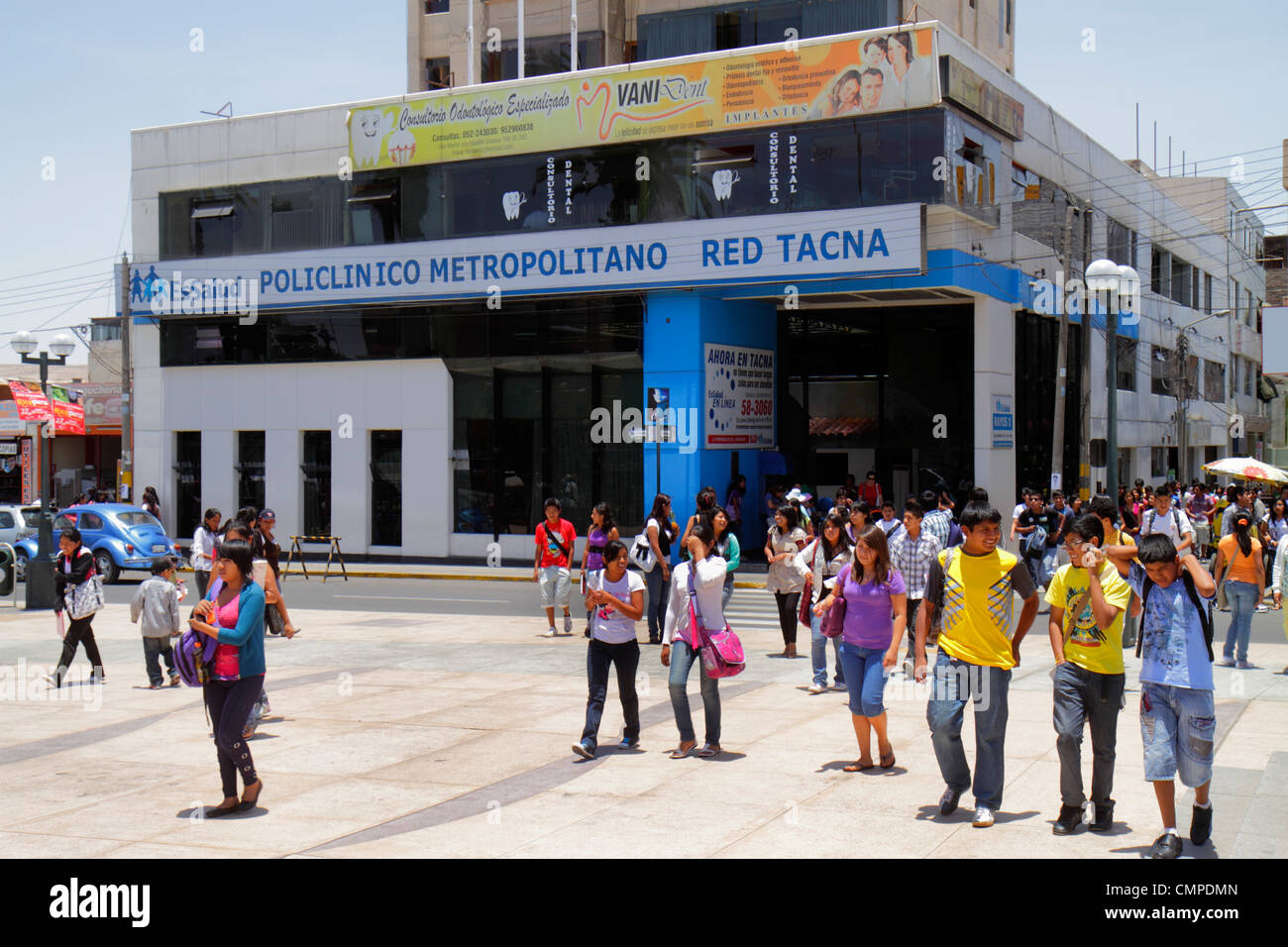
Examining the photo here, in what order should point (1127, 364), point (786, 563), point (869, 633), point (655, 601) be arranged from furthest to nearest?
point (1127, 364), point (655, 601), point (786, 563), point (869, 633)

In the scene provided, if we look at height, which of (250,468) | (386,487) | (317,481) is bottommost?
(386,487)

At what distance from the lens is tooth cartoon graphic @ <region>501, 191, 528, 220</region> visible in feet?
98.6

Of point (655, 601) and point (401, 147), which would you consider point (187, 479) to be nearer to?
point (401, 147)

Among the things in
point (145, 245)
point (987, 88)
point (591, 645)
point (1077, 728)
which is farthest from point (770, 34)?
point (1077, 728)

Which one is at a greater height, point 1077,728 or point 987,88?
point 987,88

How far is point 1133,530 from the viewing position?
18016 millimetres

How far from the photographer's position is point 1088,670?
7.45m

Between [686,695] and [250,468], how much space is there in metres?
27.0

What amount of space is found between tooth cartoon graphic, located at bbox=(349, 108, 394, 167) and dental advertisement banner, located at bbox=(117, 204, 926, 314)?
2363mm

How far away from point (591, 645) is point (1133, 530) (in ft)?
35.6

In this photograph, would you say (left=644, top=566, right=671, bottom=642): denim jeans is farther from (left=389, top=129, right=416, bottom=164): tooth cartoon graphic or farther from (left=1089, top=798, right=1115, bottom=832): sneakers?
(left=389, top=129, right=416, bottom=164): tooth cartoon graphic

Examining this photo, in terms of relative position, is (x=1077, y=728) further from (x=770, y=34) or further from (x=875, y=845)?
(x=770, y=34)

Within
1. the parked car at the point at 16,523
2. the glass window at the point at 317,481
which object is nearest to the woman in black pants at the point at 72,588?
the parked car at the point at 16,523

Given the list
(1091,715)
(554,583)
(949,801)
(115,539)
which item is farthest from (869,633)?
(115,539)
